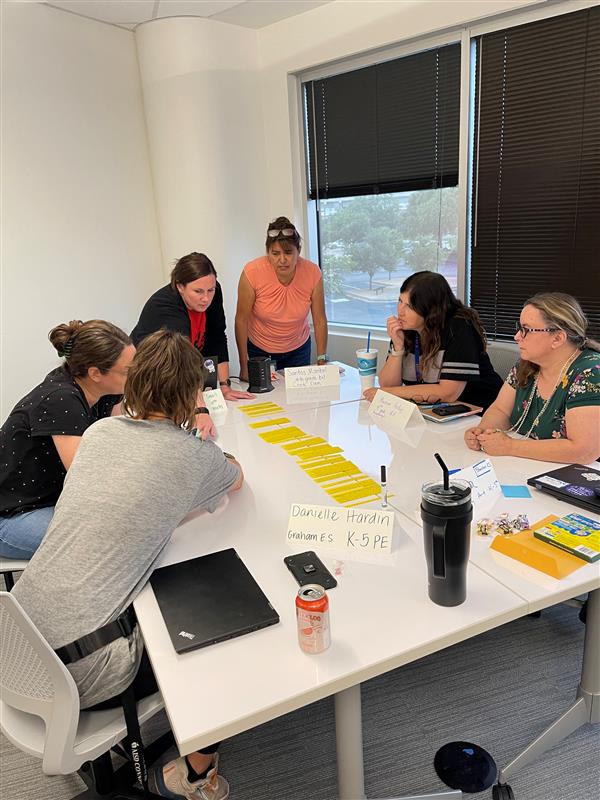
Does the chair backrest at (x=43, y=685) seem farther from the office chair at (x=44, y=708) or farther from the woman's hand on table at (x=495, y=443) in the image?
the woman's hand on table at (x=495, y=443)

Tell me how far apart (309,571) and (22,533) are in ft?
3.13

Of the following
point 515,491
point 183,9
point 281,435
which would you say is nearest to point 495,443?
point 515,491

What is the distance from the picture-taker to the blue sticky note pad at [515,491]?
61.4 inches

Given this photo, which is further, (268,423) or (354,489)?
(268,423)

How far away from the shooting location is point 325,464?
1840 millimetres

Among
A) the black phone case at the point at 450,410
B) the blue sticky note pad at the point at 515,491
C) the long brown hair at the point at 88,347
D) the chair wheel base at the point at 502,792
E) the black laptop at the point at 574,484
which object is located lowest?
the chair wheel base at the point at 502,792

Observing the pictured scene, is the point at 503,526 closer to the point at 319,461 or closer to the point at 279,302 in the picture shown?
the point at 319,461

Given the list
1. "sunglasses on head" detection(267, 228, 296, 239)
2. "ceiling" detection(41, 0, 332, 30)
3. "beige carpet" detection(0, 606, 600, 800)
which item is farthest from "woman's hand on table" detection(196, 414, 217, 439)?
"ceiling" detection(41, 0, 332, 30)

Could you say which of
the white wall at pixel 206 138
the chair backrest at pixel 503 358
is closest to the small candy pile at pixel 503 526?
the chair backrest at pixel 503 358

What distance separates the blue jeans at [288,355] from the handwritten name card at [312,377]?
402 millimetres

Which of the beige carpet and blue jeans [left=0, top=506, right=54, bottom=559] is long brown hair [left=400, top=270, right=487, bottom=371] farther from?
blue jeans [left=0, top=506, right=54, bottom=559]

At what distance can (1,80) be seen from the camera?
3.13 metres

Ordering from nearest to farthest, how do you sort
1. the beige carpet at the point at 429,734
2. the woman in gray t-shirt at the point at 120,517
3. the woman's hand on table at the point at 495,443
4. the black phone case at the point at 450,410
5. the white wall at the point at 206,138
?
the woman in gray t-shirt at the point at 120,517 → the beige carpet at the point at 429,734 → the woman's hand on table at the point at 495,443 → the black phone case at the point at 450,410 → the white wall at the point at 206,138

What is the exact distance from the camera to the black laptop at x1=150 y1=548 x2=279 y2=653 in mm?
1097
